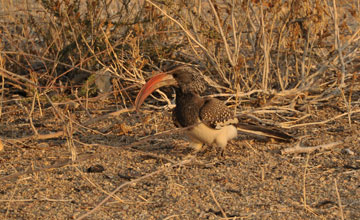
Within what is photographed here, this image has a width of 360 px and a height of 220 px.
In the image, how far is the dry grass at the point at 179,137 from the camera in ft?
11.9

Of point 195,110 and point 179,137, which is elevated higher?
point 195,110

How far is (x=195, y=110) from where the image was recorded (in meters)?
4.43

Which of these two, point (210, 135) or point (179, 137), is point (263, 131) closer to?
point (210, 135)

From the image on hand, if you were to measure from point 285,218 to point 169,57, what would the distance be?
122 inches

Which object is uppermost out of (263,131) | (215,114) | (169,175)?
(215,114)

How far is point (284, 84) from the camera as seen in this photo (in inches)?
228

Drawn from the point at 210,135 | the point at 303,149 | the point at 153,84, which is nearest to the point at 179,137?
the point at 210,135

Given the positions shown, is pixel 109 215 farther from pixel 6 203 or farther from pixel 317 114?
pixel 317 114

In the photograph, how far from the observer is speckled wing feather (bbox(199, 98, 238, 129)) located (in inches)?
173

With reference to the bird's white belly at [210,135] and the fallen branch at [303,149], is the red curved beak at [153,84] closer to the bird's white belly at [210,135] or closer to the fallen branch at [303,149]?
the bird's white belly at [210,135]

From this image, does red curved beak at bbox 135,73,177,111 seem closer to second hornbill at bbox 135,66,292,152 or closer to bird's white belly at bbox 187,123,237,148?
second hornbill at bbox 135,66,292,152

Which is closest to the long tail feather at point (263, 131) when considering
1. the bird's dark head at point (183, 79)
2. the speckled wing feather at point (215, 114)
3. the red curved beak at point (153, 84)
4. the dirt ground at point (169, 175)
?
the dirt ground at point (169, 175)

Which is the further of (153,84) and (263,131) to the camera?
(263,131)

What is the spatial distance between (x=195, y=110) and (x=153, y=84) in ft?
1.26
